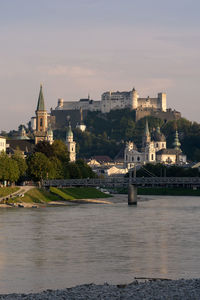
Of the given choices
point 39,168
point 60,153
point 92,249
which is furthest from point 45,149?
point 92,249

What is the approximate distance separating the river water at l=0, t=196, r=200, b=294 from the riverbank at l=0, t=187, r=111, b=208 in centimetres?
1778

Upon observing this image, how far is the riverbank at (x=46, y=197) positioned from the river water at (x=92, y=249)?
17.8m

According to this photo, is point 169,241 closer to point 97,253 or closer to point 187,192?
point 97,253

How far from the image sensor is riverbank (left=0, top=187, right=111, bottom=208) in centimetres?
10525

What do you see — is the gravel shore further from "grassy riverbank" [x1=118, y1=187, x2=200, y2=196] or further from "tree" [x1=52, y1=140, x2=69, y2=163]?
"grassy riverbank" [x1=118, y1=187, x2=200, y2=196]

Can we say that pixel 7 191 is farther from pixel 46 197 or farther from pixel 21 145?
pixel 21 145

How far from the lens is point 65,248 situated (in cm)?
5562

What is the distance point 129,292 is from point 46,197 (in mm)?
82150

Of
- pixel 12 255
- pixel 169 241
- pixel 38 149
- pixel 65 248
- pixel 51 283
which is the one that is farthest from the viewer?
pixel 38 149

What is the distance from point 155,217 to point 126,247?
3034 centimetres

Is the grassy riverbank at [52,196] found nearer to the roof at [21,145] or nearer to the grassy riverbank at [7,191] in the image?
the grassy riverbank at [7,191]

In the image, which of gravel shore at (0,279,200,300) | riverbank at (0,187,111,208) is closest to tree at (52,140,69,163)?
riverbank at (0,187,111,208)

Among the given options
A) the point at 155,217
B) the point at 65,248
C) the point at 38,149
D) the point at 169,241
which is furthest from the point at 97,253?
the point at 38,149

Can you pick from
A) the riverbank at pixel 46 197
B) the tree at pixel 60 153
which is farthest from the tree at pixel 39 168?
the tree at pixel 60 153
